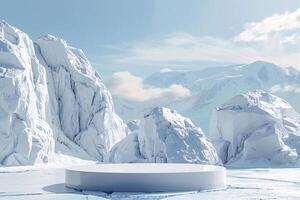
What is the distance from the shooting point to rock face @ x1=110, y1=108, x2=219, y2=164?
33.8 meters

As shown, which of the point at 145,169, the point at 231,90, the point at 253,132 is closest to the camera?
the point at 145,169

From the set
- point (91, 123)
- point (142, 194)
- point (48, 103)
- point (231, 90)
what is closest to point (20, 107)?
point (48, 103)

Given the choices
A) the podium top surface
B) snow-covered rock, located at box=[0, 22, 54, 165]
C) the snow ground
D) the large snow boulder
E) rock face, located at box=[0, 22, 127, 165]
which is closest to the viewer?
the snow ground

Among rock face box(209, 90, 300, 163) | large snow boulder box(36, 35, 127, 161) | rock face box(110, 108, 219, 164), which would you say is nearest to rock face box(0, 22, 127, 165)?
large snow boulder box(36, 35, 127, 161)

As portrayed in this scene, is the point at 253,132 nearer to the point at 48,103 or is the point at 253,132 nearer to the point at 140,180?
the point at 48,103

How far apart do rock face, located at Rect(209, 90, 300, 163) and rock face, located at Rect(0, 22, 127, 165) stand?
33.7 ft

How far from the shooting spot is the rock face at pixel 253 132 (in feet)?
131

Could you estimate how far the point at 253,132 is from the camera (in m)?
41.0

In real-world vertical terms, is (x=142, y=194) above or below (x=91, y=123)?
below

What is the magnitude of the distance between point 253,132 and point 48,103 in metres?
17.6

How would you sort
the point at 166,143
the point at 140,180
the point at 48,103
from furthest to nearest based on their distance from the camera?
1. the point at 48,103
2. the point at 166,143
3. the point at 140,180

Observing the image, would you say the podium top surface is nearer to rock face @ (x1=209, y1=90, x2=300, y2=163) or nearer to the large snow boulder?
rock face @ (x1=209, y1=90, x2=300, y2=163)

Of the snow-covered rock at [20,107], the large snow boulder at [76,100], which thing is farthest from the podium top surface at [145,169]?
the large snow boulder at [76,100]

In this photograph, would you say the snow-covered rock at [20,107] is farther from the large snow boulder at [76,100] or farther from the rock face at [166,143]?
the rock face at [166,143]
